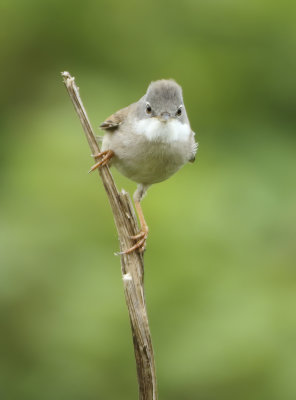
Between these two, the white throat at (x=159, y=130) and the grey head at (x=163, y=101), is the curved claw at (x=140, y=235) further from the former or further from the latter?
the grey head at (x=163, y=101)

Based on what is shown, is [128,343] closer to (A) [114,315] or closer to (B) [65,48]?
(A) [114,315]

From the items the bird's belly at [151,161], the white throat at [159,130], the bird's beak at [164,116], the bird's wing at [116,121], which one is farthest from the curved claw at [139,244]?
the bird's wing at [116,121]

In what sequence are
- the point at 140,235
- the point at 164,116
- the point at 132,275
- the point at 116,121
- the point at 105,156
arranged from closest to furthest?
1. the point at 132,275
2. the point at 140,235
3. the point at 164,116
4. the point at 105,156
5. the point at 116,121

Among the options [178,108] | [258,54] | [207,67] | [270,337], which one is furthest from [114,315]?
[258,54]

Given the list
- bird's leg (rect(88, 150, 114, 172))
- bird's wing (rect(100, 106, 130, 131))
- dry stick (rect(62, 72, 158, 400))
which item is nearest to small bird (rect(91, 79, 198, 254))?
bird's leg (rect(88, 150, 114, 172))

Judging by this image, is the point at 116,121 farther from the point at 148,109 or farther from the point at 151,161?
the point at 151,161

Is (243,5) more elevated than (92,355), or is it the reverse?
(243,5)

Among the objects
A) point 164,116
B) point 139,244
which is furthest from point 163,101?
point 139,244
